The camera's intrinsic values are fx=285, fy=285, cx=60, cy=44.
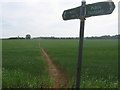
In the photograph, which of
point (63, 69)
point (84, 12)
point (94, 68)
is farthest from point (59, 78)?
point (94, 68)

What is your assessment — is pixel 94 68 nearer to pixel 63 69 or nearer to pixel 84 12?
pixel 63 69

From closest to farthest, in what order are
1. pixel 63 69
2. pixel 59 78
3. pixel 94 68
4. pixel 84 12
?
pixel 84 12 → pixel 59 78 → pixel 63 69 → pixel 94 68

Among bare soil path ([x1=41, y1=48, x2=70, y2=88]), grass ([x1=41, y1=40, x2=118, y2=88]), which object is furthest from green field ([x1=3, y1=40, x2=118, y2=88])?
bare soil path ([x1=41, y1=48, x2=70, y2=88])

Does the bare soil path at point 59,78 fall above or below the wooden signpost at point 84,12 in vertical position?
below

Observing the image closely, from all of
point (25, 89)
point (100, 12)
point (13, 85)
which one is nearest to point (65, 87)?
point (25, 89)

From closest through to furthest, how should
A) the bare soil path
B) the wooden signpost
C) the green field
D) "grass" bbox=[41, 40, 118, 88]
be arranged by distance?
the wooden signpost
the bare soil path
the green field
"grass" bbox=[41, 40, 118, 88]

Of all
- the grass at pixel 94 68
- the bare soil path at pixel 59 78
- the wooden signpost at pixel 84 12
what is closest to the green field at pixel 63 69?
the grass at pixel 94 68

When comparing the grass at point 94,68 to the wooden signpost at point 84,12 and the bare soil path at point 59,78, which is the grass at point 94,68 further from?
the wooden signpost at point 84,12

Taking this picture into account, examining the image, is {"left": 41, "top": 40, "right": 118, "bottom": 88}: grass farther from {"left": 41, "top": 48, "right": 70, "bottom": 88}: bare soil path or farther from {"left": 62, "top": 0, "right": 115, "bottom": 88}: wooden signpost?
{"left": 62, "top": 0, "right": 115, "bottom": 88}: wooden signpost

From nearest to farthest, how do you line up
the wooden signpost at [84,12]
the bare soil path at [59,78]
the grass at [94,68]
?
the wooden signpost at [84,12]
the bare soil path at [59,78]
the grass at [94,68]

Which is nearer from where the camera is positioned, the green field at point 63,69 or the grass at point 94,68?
the green field at point 63,69

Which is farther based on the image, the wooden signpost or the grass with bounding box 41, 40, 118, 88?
the grass with bounding box 41, 40, 118, 88

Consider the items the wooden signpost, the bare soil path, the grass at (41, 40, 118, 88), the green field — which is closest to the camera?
the wooden signpost

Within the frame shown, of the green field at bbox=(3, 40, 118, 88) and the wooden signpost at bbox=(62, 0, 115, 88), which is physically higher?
the wooden signpost at bbox=(62, 0, 115, 88)
